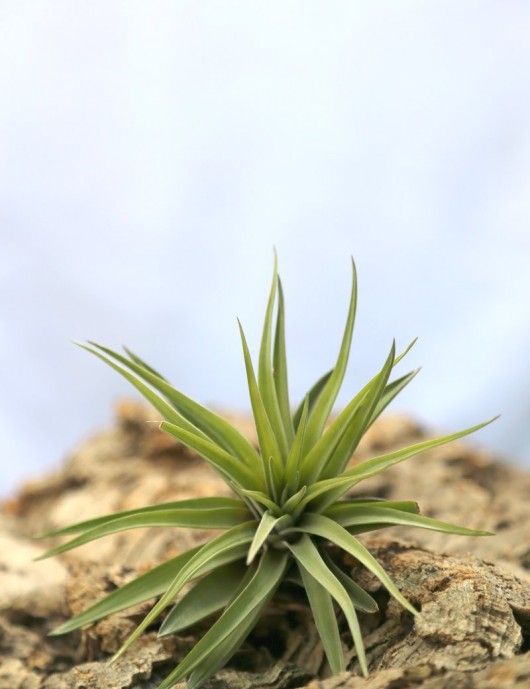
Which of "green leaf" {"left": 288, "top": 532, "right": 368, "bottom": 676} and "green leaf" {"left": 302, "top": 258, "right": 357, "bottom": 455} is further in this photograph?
"green leaf" {"left": 302, "top": 258, "right": 357, "bottom": 455}

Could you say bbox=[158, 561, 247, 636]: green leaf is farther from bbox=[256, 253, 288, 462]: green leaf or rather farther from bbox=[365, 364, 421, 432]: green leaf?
bbox=[365, 364, 421, 432]: green leaf

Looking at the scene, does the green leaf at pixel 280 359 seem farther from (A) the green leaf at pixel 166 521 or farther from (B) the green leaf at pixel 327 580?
(B) the green leaf at pixel 327 580

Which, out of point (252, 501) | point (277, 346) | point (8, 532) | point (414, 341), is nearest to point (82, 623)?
point (252, 501)

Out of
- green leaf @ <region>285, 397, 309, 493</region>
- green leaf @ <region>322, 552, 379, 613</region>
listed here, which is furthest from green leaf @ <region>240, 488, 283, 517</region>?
green leaf @ <region>322, 552, 379, 613</region>

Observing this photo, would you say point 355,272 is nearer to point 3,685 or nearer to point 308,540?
point 308,540

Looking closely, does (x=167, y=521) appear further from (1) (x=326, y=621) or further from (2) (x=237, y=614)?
(1) (x=326, y=621)

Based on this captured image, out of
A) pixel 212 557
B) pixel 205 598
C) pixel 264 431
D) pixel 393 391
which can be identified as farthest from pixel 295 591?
pixel 393 391

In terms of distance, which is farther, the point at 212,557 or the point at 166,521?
the point at 166,521
